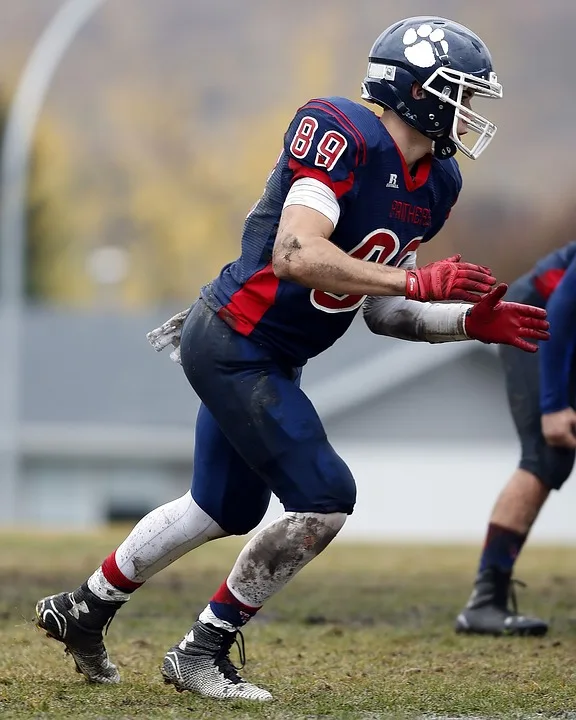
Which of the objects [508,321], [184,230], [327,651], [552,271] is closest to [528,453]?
[552,271]

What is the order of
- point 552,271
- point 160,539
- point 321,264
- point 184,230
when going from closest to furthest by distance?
1. point 321,264
2. point 160,539
3. point 552,271
4. point 184,230

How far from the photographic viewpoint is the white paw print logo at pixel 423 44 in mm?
4293

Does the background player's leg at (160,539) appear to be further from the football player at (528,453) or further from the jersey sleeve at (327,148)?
the football player at (528,453)

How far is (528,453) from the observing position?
621 centimetres

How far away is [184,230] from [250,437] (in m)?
39.7

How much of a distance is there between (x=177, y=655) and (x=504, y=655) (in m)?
1.50

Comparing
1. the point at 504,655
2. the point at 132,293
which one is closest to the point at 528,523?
the point at 504,655

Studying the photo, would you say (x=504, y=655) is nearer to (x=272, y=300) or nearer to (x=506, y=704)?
(x=506, y=704)

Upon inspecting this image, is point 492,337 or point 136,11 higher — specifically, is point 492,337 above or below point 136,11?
above

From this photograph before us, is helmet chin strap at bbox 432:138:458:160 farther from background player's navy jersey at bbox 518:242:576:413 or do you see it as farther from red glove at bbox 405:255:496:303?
background player's navy jersey at bbox 518:242:576:413

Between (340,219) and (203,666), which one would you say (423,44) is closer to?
(340,219)

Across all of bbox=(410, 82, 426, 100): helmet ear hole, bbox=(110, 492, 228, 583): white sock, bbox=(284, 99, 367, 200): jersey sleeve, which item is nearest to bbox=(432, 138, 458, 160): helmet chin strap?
bbox=(410, 82, 426, 100): helmet ear hole

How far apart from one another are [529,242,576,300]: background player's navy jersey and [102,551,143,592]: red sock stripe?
8.17 ft

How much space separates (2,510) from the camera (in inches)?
931
